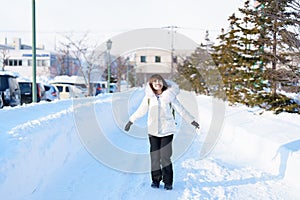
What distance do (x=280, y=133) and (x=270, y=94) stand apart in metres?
6.55

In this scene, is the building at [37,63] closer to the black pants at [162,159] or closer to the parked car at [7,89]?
the parked car at [7,89]

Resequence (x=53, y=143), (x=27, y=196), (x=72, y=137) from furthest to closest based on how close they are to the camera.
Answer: (x=72, y=137) → (x=53, y=143) → (x=27, y=196)

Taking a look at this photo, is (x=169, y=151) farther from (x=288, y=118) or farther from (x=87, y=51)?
(x=87, y=51)

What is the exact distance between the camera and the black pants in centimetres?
480

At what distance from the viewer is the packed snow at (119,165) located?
4.24 meters

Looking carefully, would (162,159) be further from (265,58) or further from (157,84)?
(265,58)

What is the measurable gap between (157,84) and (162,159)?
1.10 metres

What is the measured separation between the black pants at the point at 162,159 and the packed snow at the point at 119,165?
0.19m

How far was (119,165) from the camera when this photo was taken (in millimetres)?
6367

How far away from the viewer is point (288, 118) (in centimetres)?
1138

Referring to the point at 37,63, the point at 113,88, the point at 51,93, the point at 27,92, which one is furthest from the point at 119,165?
the point at 37,63

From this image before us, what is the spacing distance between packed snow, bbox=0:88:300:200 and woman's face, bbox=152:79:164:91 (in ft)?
4.86

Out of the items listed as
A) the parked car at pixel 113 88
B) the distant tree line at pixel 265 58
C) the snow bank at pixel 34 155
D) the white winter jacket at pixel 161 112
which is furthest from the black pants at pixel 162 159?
the parked car at pixel 113 88

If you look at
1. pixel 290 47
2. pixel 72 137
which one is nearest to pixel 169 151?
pixel 72 137
